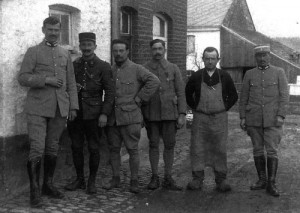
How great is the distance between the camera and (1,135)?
5.53 m

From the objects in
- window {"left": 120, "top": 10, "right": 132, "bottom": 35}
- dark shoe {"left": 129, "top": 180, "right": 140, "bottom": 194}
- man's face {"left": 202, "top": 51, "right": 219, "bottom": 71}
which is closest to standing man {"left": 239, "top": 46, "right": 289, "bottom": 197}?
man's face {"left": 202, "top": 51, "right": 219, "bottom": 71}

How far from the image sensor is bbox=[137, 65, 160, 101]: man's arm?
5852 mm

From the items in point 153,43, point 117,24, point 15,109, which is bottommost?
point 15,109

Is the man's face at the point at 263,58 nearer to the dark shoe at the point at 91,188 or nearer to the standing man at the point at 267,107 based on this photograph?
the standing man at the point at 267,107

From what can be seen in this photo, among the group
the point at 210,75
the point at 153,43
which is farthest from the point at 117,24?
the point at 210,75

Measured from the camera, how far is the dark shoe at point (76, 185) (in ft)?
19.7

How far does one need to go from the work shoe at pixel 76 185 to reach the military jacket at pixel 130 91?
0.90 meters

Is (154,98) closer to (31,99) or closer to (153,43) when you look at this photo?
(153,43)

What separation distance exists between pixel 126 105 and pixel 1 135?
5.33 feet

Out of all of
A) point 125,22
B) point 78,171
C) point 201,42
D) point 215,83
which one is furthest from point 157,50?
point 201,42

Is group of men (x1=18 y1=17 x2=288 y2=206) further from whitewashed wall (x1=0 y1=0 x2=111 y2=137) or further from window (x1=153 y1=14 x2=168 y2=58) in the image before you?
window (x1=153 y1=14 x2=168 y2=58)

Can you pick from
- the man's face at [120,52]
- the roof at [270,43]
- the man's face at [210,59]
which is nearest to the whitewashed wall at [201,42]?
the roof at [270,43]

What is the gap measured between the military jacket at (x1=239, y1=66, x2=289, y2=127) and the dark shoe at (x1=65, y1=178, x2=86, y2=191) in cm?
245

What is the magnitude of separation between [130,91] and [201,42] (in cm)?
2856
